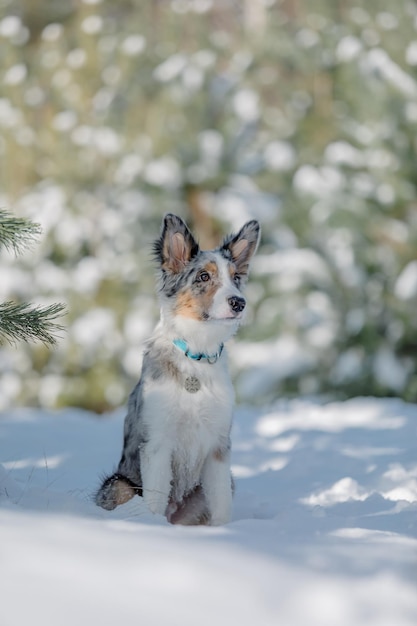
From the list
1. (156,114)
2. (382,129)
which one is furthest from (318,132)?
(156,114)

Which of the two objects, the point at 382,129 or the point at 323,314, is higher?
the point at 382,129

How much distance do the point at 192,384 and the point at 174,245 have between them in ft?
3.03

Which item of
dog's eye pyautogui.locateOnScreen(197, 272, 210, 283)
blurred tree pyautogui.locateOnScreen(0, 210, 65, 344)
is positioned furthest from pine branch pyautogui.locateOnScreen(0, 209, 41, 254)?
dog's eye pyautogui.locateOnScreen(197, 272, 210, 283)

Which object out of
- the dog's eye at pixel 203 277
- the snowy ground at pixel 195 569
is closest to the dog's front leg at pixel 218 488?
the snowy ground at pixel 195 569

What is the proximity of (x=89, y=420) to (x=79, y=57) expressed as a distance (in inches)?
452

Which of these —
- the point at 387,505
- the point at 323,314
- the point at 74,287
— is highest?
the point at 74,287

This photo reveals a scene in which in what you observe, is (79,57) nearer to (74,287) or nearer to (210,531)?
(74,287)

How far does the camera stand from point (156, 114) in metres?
17.3

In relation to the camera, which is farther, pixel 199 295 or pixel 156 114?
pixel 156 114

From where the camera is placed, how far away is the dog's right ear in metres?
5.06

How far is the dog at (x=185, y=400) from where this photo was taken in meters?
4.70

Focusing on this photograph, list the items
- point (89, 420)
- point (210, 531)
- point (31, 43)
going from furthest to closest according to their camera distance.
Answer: point (31, 43) < point (89, 420) < point (210, 531)

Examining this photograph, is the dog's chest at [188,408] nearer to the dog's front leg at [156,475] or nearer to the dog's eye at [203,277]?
the dog's front leg at [156,475]

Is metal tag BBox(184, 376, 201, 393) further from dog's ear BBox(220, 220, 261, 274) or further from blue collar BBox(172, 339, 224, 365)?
dog's ear BBox(220, 220, 261, 274)
